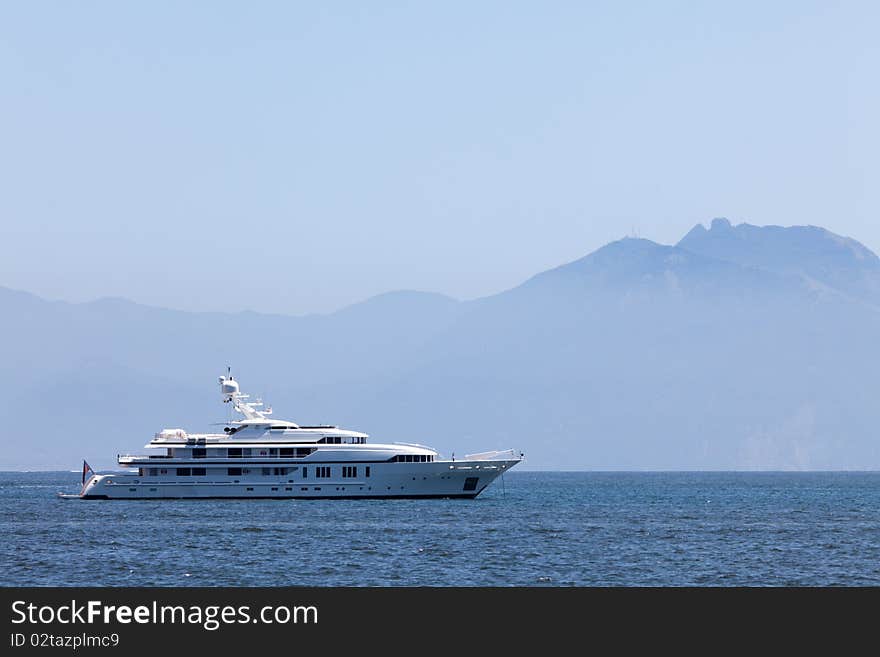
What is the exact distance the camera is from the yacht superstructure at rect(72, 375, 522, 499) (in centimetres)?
11294

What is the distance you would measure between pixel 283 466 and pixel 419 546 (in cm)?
4155

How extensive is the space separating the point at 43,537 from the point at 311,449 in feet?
111

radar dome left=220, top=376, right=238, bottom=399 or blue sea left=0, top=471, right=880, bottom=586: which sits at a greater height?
radar dome left=220, top=376, right=238, bottom=399

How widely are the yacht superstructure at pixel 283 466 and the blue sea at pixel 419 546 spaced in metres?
1.31

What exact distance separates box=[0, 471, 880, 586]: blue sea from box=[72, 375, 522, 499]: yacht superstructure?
131 cm

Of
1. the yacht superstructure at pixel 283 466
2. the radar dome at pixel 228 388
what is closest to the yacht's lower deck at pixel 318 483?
the yacht superstructure at pixel 283 466

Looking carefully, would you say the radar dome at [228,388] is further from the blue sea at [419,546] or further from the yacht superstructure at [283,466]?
the blue sea at [419,546]

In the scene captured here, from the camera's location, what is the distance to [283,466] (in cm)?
11331

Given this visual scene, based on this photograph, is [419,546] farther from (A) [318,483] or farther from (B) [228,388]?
(B) [228,388]

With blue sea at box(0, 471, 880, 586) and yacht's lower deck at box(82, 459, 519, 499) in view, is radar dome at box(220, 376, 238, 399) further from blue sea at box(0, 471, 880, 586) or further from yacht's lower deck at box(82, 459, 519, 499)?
blue sea at box(0, 471, 880, 586)

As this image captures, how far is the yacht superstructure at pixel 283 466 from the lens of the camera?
113 m

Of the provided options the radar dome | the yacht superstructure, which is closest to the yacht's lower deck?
the yacht superstructure
